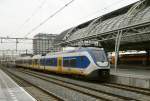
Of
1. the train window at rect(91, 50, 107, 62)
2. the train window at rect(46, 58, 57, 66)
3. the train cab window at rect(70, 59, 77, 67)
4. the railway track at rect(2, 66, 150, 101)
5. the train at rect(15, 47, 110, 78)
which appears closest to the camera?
the railway track at rect(2, 66, 150, 101)

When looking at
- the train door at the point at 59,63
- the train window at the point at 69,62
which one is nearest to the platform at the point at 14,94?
the train window at the point at 69,62

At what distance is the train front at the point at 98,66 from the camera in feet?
93.1

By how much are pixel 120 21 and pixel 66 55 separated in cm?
686

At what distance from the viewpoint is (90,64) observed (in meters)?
28.7

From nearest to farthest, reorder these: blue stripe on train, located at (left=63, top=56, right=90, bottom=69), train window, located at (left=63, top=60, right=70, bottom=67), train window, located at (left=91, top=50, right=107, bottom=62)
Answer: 1. train window, located at (left=91, top=50, right=107, bottom=62)
2. blue stripe on train, located at (left=63, top=56, right=90, bottom=69)
3. train window, located at (left=63, top=60, right=70, bottom=67)

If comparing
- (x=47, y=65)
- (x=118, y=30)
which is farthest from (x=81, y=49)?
(x=47, y=65)

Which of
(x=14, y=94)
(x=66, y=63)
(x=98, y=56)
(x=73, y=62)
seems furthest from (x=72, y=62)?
(x=14, y=94)

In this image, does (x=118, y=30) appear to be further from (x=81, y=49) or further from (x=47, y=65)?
(x=47, y=65)

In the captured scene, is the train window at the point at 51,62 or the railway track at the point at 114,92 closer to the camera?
the railway track at the point at 114,92

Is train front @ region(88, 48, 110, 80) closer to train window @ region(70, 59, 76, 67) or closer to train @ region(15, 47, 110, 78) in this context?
train @ region(15, 47, 110, 78)

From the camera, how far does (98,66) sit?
28.5 meters

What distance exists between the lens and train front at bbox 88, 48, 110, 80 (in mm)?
28391

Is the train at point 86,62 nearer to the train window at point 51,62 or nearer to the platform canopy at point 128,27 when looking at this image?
the platform canopy at point 128,27

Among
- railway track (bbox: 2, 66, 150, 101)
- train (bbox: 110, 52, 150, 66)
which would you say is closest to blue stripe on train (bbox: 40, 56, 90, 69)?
railway track (bbox: 2, 66, 150, 101)
